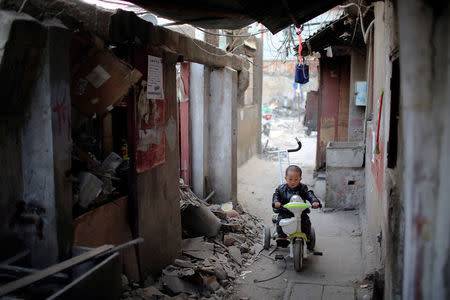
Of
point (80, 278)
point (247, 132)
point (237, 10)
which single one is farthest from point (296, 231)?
point (247, 132)

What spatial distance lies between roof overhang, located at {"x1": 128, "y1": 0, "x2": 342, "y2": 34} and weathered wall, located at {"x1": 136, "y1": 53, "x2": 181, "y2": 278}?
70 cm

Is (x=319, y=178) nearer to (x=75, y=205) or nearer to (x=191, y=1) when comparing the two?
(x=191, y=1)

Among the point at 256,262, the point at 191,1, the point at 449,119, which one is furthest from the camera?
the point at 256,262

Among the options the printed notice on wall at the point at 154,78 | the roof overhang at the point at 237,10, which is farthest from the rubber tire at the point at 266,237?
the roof overhang at the point at 237,10

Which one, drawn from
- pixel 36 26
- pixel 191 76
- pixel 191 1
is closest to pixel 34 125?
pixel 36 26

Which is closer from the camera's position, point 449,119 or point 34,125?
point 449,119

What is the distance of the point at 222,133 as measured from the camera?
8367mm

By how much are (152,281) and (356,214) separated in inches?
205

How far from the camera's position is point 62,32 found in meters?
3.08

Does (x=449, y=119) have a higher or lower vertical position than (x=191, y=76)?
lower

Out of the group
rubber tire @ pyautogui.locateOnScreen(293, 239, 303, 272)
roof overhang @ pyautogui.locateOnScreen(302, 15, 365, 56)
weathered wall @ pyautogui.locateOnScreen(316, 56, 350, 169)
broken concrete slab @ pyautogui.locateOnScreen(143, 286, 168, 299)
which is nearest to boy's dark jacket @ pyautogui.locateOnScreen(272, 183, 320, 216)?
rubber tire @ pyautogui.locateOnScreen(293, 239, 303, 272)

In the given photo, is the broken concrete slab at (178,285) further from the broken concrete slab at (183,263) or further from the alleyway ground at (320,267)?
the alleyway ground at (320,267)

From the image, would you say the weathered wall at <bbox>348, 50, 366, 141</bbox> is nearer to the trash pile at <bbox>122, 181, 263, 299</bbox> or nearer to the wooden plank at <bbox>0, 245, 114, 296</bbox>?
the trash pile at <bbox>122, 181, 263, 299</bbox>

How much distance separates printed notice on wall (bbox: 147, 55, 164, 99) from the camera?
4.68 meters
